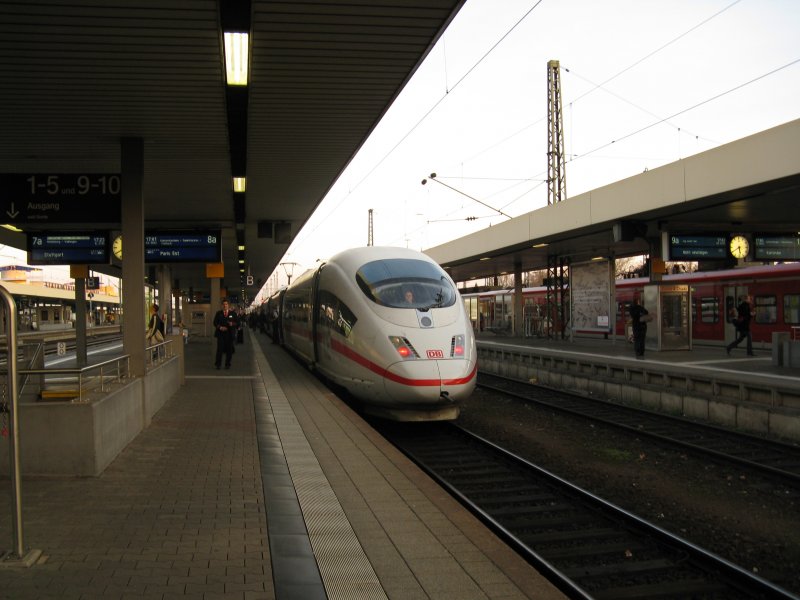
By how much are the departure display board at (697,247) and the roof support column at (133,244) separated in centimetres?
1446

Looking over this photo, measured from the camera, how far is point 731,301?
75.1ft

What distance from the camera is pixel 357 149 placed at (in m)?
10.2

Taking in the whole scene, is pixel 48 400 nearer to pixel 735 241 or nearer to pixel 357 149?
pixel 357 149

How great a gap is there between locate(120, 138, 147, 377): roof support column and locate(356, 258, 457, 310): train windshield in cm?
341

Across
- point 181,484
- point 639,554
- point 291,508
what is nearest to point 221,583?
point 291,508

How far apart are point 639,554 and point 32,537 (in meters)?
4.55

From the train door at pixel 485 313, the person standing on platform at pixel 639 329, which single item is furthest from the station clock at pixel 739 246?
the train door at pixel 485 313

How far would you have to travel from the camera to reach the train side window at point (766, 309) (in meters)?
21.0

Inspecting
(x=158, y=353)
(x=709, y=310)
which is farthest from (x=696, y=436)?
(x=709, y=310)

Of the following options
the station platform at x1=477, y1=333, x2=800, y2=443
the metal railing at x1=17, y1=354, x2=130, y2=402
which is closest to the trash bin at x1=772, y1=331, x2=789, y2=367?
the station platform at x1=477, y1=333, x2=800, y2=443

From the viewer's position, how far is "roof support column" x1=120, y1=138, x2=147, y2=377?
30.0ft

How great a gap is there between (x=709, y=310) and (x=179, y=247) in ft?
61.1

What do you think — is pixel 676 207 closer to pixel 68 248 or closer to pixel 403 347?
pixel 403 347

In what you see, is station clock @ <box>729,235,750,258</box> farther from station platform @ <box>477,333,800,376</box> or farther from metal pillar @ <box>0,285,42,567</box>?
metal pillar @ <box>0,285,42,567</box>
